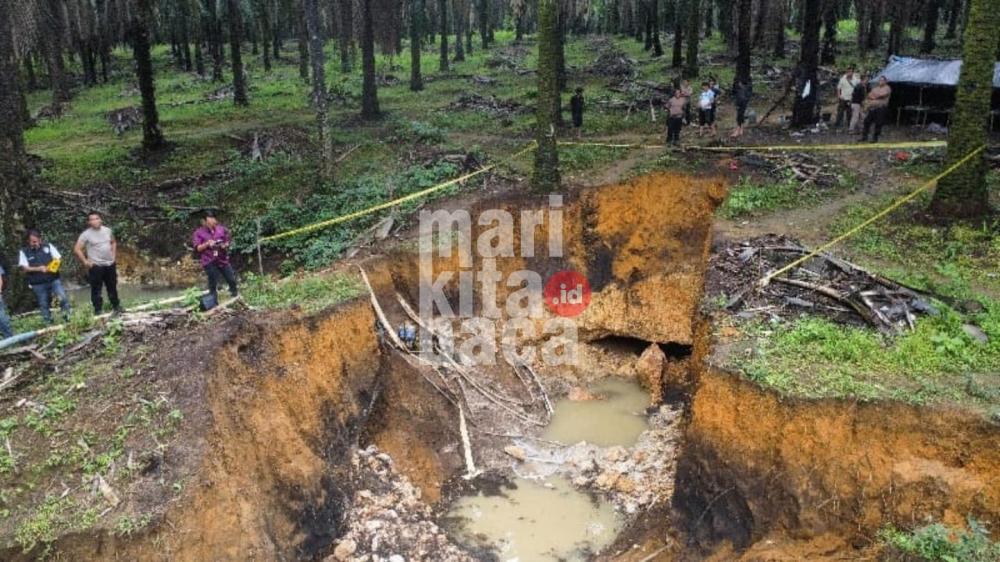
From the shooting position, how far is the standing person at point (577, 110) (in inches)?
834

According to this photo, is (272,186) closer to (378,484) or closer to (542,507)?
(378,484)

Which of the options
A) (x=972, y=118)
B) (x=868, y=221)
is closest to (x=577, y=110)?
(x=868, y=221)

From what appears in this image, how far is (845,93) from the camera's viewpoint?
1972 cm

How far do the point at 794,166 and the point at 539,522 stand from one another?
11.0 meters

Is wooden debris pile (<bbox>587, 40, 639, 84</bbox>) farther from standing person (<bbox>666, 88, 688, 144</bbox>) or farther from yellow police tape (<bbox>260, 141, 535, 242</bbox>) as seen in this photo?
yellow police tape (<bbox>260, 141, 535, 242</bbox>)

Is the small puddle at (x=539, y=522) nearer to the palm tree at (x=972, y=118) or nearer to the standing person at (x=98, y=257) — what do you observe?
the standing person at (x=98, y=257)

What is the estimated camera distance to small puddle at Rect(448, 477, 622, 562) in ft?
35.8

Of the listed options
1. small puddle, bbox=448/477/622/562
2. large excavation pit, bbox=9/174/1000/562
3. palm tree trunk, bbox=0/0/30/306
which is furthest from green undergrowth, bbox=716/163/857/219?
palm tree trunk, bbox=0/0/30/306

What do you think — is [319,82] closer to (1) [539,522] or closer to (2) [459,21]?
(1) [539,522]

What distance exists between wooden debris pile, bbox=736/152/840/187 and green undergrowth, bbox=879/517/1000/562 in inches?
396

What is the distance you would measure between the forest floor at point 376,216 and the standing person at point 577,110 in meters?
0.72

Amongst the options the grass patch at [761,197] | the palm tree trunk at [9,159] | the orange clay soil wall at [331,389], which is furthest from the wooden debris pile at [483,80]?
the palm tree trunk at [9,159]

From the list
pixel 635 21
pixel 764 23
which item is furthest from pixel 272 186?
pixel 635 21

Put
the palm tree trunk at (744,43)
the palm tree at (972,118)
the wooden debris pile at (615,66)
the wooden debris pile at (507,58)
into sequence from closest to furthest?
the palm tree at (972,118)
the palm tree trunk at (744,43)
the wooden debris pile at (615,66)
the wooden debris pile at (507,58)
